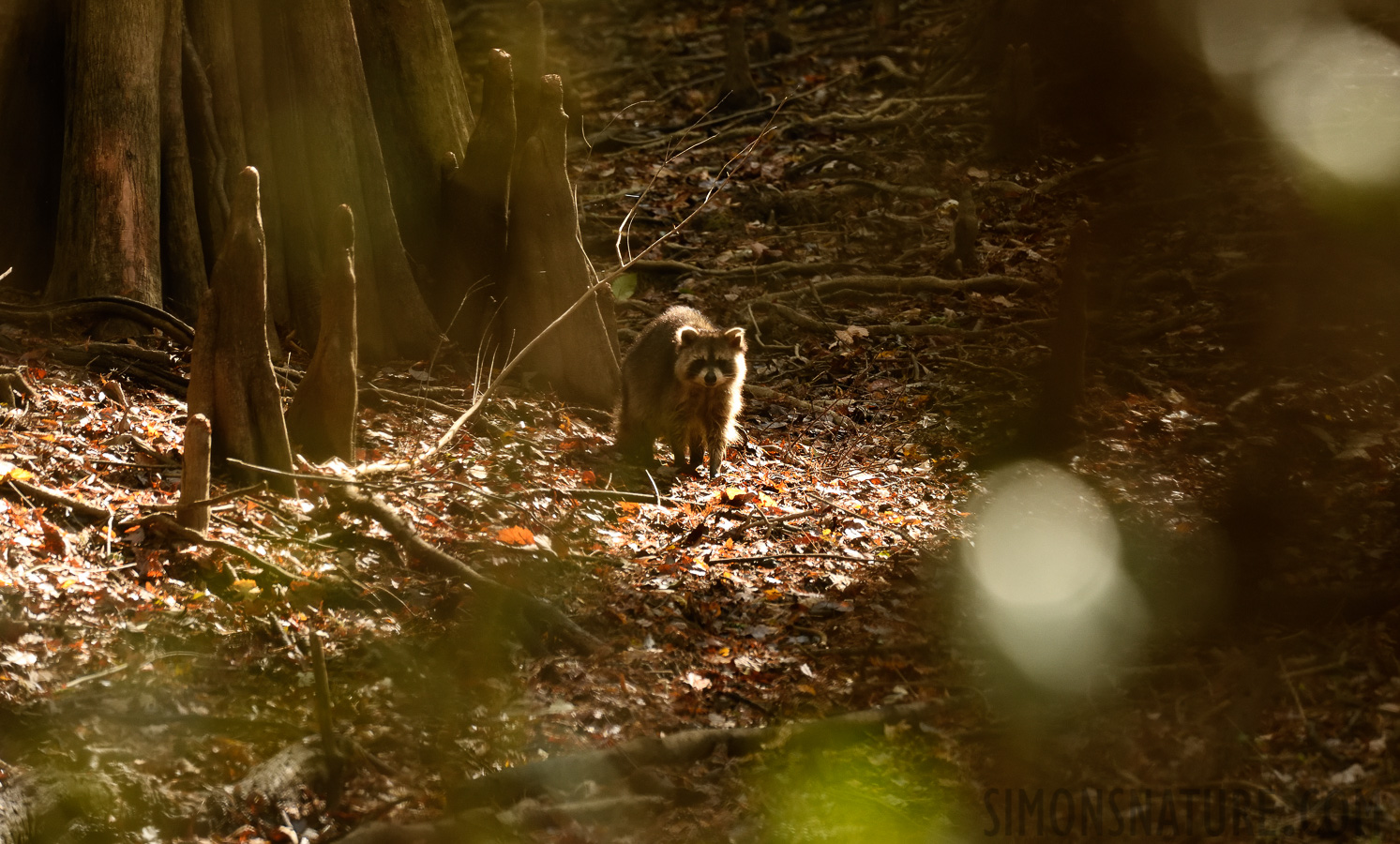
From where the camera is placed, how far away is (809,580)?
614 centimetres

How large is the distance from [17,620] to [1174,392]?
7929 mm

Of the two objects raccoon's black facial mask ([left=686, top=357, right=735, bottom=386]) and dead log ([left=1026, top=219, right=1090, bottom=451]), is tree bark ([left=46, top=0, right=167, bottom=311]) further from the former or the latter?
dead log ([left=1026, top=219, right=1090, bottom=451])

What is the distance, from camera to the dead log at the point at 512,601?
5.09 metres

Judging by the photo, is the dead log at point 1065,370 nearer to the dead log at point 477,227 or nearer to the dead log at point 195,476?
the dead log at point 477,227

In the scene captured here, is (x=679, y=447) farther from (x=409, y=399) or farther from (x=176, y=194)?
(x=176, y=194)

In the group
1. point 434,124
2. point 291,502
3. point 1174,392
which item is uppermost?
point 434,124

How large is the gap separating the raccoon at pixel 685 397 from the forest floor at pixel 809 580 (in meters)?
0.29

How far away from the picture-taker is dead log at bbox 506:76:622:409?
7.88 metres

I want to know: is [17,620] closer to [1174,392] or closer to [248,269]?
[248,269]

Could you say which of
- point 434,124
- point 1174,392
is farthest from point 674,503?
point 1174,392

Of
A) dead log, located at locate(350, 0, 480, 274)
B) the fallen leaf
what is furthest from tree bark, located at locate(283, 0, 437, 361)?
the fallen leaf

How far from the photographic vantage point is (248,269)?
17.7 feet

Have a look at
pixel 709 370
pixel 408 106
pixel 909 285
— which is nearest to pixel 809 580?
pixel 709 370

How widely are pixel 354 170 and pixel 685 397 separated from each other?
2.79 meters
